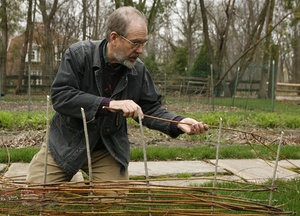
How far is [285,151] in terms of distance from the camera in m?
5.25

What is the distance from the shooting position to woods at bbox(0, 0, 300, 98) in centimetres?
1848

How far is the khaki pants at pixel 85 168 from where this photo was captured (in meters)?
3.03

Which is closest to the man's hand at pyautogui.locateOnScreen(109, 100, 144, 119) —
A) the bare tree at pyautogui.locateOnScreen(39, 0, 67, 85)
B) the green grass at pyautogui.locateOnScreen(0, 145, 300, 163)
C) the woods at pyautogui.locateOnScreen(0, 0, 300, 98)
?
the green grass at pyautogui.locateOnScreen(0, 145, 300, 163)

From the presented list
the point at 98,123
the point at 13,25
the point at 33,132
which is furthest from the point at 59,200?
the point at 13,25

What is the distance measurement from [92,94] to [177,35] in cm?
3536

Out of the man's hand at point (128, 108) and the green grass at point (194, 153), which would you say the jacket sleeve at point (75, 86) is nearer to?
the man's hand at point (128, 108)

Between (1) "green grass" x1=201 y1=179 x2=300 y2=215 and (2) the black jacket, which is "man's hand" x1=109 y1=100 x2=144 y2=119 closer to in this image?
(2) the black jacket

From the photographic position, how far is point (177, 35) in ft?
123

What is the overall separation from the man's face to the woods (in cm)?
1020

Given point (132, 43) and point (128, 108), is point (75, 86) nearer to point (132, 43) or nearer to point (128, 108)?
point (132, 43)

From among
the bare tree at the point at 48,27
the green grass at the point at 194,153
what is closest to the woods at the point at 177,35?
the bare tree at the point at 48,27

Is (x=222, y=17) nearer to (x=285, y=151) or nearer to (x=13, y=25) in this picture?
(x=13, y=25)

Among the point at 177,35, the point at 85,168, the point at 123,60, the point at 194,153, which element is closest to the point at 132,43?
the point at 123,60

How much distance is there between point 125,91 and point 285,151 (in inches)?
121
